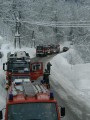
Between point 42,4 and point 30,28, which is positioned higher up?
point 42,4

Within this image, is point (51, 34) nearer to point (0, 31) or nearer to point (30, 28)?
point (30, 28)

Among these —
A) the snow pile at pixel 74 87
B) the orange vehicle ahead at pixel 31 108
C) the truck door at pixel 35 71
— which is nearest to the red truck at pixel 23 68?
the truck door at pixel 35 71

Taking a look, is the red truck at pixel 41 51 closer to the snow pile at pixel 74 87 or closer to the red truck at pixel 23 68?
the snow pile at pixel 74 87

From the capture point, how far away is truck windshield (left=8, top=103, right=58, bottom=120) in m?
11.4

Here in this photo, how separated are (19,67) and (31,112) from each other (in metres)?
13.6

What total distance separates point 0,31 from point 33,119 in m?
60.5

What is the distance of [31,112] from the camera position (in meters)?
11.5

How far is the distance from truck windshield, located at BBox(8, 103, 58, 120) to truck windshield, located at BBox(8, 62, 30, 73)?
42.2ft

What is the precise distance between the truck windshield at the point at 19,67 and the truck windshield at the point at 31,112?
42.2 ft

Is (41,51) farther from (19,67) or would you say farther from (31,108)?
(31,108)

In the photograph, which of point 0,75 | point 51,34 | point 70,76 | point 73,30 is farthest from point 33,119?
point 73,30

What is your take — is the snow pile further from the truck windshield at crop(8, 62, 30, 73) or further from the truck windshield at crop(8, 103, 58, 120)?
the truck windshield at crop(8, 103, 58, 120)

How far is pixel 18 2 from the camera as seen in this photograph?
254 ft

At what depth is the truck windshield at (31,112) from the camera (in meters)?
11.4
